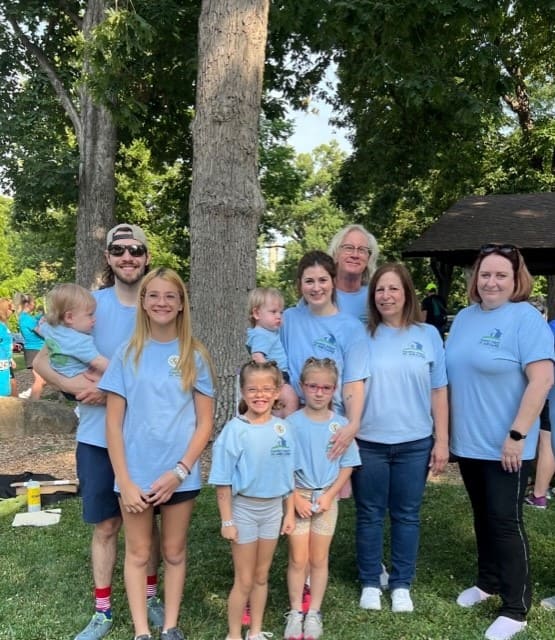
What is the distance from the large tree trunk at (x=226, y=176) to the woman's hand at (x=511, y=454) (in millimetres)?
3664

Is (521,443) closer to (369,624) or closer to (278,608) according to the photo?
(369,624)

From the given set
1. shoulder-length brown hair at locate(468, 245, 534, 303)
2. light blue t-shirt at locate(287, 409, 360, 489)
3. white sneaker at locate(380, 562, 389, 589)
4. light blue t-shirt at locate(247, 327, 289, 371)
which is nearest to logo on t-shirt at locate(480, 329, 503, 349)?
shoulder-length brown hair at locate(468, 245, 534, 303)

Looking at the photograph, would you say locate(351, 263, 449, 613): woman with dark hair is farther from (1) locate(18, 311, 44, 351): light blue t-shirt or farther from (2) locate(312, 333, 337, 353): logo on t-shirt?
(1) locate(18, 311, 44, 351): light blue t-shirt

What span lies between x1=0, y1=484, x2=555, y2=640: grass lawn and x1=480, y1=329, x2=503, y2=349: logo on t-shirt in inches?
58.3

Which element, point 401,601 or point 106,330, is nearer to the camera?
point 106,330

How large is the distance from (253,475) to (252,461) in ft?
0.21

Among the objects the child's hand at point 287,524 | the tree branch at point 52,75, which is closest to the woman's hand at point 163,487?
the child's hand at point 287,524

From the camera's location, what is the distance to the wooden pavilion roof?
11039mm

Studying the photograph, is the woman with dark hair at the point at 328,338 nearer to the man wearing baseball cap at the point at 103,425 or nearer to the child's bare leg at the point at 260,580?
the child's bare leg at the point at 260,580

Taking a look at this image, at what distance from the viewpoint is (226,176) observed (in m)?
6.13

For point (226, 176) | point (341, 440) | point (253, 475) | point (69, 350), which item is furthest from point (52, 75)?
point (253, 475)

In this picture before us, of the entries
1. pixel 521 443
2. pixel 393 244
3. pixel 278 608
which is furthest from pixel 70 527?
pixel 393 244

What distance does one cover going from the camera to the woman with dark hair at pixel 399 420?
10.7ft

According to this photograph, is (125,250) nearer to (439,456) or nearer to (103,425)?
(103,425)
